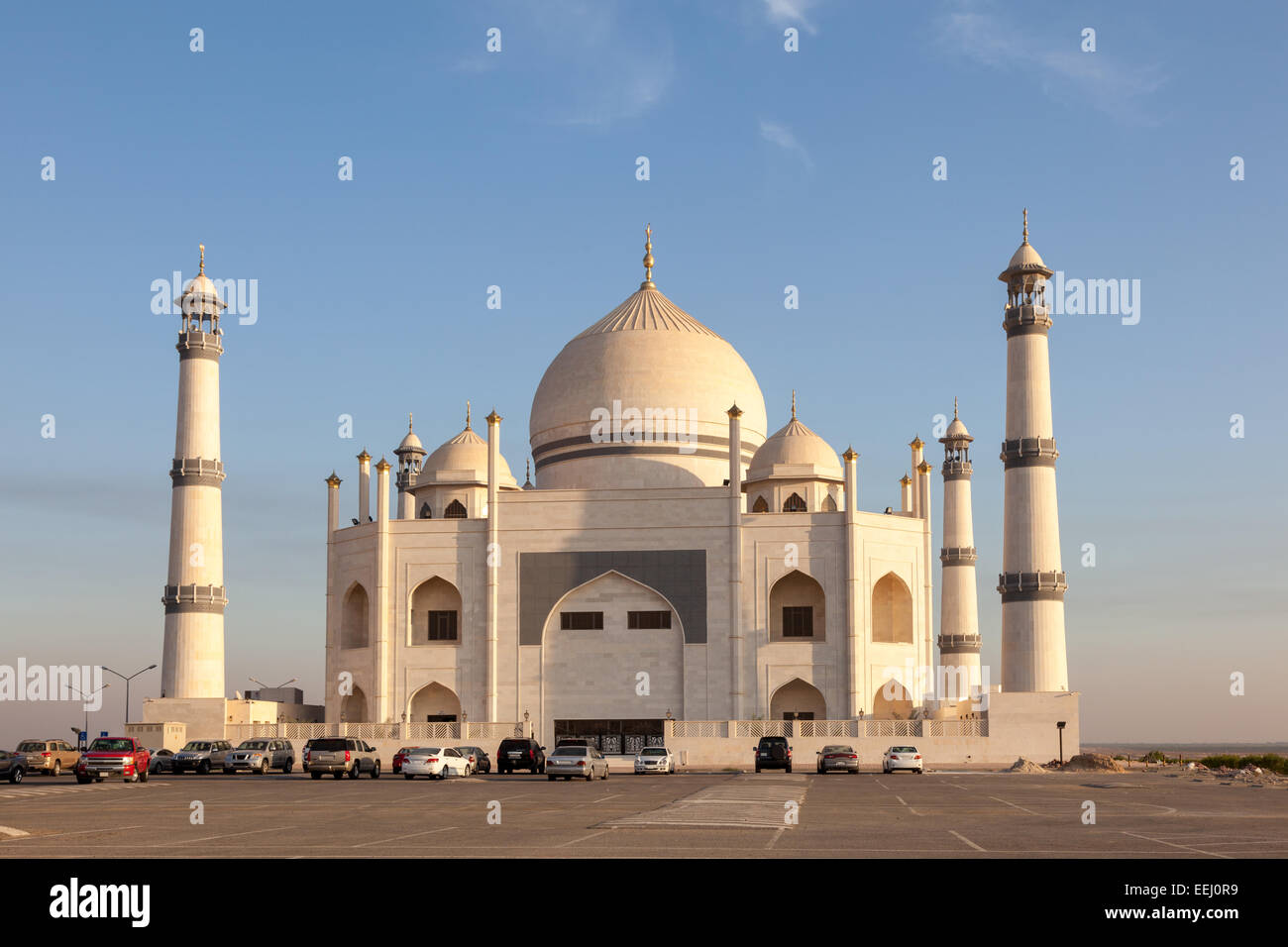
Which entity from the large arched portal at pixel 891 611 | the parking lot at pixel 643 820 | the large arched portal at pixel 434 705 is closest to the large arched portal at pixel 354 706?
the large arched portal at pixel 434 705

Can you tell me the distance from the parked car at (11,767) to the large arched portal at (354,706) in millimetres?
21425

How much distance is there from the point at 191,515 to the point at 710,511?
69.6 feet

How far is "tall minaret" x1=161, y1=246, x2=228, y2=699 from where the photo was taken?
188 ft

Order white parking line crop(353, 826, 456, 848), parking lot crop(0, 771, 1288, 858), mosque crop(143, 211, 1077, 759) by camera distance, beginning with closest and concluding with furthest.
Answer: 1. parking lot crop(0, 771, 1288, 858)
2. white parking line crop(353, 826, 456, 848)
3. mosque crop(143, 211, 1077, 759)

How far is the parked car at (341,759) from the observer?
39.9 metres

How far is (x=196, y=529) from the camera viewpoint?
58.1 meters

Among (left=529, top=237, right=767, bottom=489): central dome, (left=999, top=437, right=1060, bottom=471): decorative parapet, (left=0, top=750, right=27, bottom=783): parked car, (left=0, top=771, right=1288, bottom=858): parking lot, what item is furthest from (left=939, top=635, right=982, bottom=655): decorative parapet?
(left=0, top=750, right=27, bottom=783): parked car

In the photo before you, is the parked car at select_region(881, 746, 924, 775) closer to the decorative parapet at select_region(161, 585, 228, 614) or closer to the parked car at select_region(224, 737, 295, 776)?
the parked car at select_region(224, 737, 295, 776)

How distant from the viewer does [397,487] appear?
2847 inches

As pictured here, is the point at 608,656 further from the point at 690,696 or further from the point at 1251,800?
the point at 1251,800

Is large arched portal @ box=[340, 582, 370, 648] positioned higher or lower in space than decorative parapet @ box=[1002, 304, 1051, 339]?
lower

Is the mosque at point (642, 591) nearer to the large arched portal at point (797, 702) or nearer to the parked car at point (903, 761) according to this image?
the large arched portal at point (797, 702)

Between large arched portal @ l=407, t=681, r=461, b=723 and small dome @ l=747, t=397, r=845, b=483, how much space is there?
1629cm
